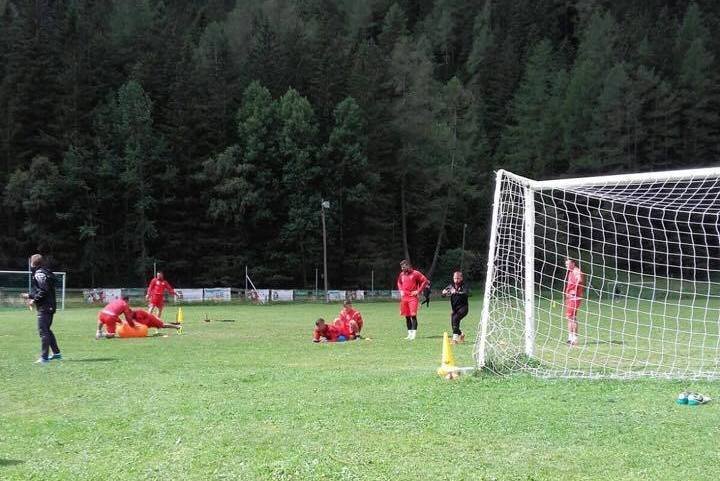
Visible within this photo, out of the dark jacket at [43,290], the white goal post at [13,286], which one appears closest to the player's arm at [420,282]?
the dark jacket at [43,290]

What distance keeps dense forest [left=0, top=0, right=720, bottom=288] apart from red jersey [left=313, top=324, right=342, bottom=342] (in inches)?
1551

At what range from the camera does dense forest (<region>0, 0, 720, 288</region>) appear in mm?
55844

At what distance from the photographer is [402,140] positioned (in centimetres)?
6500

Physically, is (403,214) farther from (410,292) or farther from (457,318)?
(457,318)

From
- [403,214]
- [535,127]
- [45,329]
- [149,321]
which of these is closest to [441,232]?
[403,214]

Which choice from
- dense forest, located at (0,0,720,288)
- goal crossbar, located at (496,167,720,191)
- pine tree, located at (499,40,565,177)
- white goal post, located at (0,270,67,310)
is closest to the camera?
goal crossbar, located at (496,167,720,191)

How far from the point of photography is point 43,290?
1241cm

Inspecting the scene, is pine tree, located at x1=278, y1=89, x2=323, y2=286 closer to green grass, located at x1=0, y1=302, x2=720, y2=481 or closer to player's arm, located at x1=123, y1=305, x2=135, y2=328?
player's arm, located at x1=123, y1=305, x2=135, y2=328

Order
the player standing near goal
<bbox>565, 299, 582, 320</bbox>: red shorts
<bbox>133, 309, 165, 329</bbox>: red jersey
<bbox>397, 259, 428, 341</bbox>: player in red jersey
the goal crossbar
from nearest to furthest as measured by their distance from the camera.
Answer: the goal crossbar
<bbox>565, 299, 582, 320</bbox>: red shorts
the player standing near goal
<bbox>397, 259, 428, 341</bbox>: player in red jersey
<bbox>133, 309, 165, 329</bbox>: red jersey

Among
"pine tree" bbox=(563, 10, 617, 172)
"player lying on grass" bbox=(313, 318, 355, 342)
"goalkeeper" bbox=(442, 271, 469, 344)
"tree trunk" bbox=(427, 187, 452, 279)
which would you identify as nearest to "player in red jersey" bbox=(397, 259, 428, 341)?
"goalkeeper" bbox=(442, 271, 469, 344)

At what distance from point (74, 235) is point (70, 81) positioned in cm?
1410

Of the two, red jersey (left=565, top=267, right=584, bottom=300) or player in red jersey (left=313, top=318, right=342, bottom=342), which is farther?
player in red jersey (left=313, top=318, right=342, bottom=342)

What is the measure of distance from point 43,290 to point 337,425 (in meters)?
7.64

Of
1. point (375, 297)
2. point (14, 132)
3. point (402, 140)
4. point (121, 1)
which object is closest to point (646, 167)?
point (402, 140)
